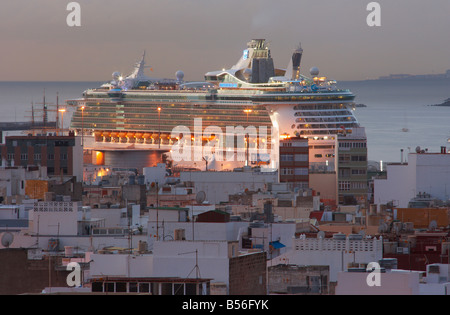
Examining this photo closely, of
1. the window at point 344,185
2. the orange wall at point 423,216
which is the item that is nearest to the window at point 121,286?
the orange wall at point 423,216

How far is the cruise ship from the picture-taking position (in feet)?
309

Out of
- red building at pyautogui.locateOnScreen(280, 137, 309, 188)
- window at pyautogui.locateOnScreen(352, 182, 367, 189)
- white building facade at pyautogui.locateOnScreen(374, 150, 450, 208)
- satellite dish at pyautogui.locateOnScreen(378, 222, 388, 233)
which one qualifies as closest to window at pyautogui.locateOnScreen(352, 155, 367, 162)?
window at pyautogui.locateOnScreen(352, 182, 367, 189)

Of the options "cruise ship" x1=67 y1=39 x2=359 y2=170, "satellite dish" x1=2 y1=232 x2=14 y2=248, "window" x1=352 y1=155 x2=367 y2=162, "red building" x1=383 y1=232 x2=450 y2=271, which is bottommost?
"red building" x1=383 y1=232 x2=450 y2=271

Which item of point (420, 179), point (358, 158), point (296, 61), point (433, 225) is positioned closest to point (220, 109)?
point (296, 61)

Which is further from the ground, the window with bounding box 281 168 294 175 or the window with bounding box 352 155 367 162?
the window with bounding box 352 155 367 162

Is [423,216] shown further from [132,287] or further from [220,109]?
[220,109]

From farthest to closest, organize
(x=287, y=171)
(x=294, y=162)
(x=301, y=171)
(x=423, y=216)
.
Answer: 1. (x=294, y=162)
2. (x=301, y=171)
3. (x=287, y=171)
4. (x=423, y=216)

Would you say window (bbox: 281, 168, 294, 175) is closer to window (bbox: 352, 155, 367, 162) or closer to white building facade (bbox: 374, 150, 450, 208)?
window (bbox: 352, 155, 367, 162)

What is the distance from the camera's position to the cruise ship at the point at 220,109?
94312 millimetres

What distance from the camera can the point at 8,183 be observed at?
40.6 metres

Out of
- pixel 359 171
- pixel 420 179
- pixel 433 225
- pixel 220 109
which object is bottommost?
pixel 433 225

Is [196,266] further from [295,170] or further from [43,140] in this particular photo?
[43,140]

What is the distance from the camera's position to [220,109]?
104312 mm

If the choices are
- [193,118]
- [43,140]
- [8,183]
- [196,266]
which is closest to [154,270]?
[196,266]
